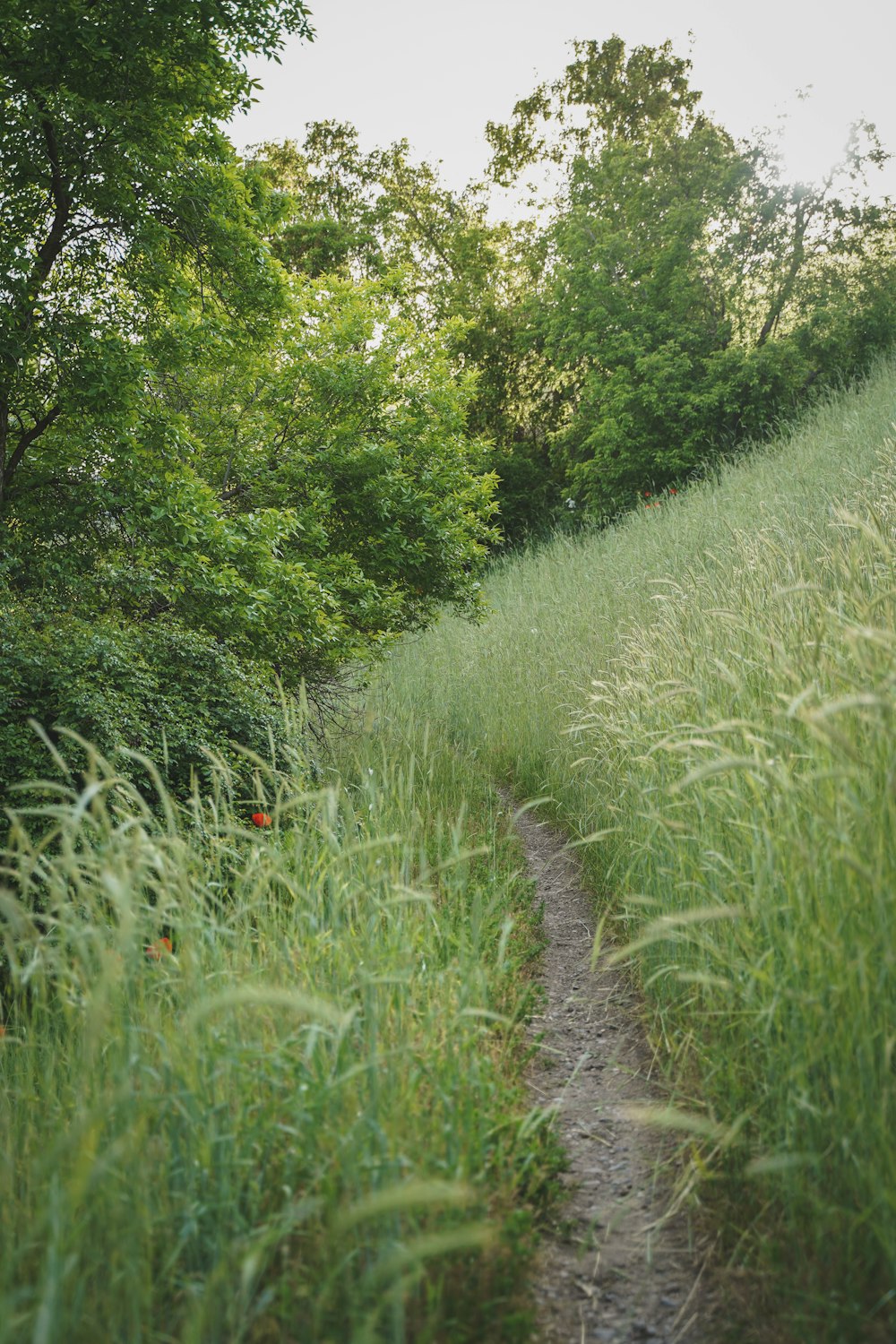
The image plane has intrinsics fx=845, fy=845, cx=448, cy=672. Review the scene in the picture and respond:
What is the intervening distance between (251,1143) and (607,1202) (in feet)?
3.89

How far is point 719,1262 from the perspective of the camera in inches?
87.4

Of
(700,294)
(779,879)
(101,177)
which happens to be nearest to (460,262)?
(700,294)

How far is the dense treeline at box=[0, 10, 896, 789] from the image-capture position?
531 centimetres

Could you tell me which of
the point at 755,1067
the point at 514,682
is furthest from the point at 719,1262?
the point at 514,682

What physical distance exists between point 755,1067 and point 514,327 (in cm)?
2368

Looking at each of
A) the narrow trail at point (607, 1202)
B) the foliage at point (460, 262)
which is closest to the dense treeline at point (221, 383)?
the narrow trail at point (607, 1202)

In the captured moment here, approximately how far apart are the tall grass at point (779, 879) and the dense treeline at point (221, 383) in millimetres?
2507

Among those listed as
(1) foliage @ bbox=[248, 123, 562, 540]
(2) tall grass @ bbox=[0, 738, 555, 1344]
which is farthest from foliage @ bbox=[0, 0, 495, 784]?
(1) foliage @ bbox=[248, 123, 562, 540]

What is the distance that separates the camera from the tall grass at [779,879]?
1.92 m

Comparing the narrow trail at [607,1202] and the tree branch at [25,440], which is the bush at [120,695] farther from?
the narrow trail at [607,1202]

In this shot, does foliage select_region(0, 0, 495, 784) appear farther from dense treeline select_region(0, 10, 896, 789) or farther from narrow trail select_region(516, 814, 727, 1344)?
narrow trail select_region(516, 814, 727, 1344)

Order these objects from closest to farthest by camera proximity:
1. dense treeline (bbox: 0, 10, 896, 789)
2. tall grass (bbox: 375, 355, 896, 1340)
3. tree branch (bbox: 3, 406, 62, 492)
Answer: tall grass (bbox: 375, 355, 896, 1340) → dense treeline (bbox: 0, 10, 896, 789) → tree branch (bbox: 3, 406, 62, 492)

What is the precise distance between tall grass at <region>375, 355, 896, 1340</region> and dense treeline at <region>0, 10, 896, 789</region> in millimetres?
2507

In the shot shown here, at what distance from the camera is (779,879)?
2564mm
